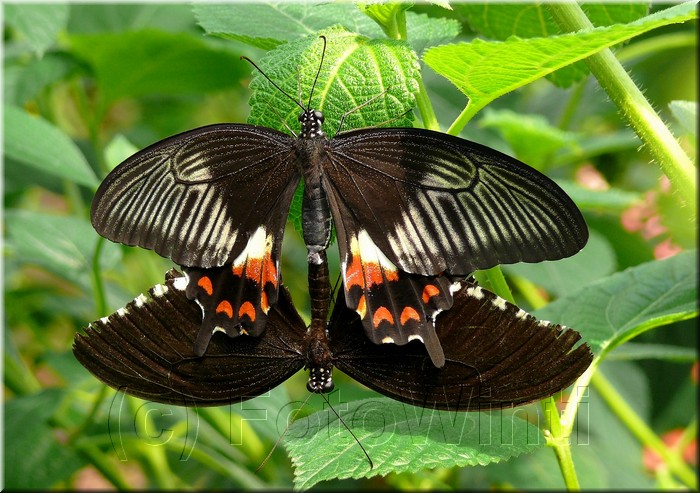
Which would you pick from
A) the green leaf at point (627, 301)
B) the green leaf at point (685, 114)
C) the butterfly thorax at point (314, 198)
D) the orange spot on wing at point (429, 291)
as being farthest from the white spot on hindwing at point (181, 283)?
the green leaf at point (685, 114)

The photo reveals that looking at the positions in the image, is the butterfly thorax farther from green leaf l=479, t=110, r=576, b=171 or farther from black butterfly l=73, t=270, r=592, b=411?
green leaf l=479, t=110, r=576, b=171

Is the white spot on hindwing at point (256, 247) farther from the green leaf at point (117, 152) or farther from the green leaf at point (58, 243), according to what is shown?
Result: the green leaf at point (58, 243)

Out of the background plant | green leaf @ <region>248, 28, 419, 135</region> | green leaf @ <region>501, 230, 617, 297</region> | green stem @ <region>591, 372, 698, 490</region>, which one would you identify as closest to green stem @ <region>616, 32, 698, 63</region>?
the background plant

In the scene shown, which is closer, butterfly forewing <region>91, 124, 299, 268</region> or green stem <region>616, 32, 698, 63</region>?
butterfly forewing <region>91, 124, 299, 268</region>

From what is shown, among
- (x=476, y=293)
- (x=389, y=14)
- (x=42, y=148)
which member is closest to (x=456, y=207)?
(x=476, y=293)

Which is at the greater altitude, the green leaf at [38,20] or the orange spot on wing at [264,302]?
the green leaf at [38,20]

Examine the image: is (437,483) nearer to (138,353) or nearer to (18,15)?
(138,353)

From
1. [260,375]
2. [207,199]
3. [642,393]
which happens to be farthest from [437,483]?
[207,199]
